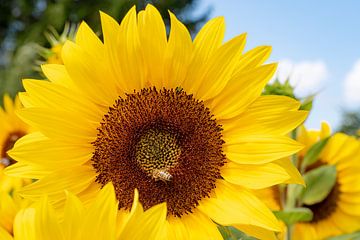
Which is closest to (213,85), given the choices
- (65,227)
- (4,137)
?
(65,227)

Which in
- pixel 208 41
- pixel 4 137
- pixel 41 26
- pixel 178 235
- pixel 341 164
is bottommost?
pixel 41 26

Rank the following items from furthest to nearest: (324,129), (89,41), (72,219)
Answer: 1. (324,129)
2. (89,41)
3. (72,219)

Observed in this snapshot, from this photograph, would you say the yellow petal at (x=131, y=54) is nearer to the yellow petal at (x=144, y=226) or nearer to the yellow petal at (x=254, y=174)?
the yellow petal at (x=254, y=174)

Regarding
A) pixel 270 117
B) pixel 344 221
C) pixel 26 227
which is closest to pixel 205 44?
pixel 270 117

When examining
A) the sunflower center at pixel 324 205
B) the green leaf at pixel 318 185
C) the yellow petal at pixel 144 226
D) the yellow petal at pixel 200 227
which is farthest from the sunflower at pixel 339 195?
the yellow petal at pixel 144 226

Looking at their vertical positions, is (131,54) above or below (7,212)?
above

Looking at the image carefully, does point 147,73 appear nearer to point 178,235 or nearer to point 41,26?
point 178,235

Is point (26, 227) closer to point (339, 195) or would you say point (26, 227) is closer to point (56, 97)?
point (56, 97)
